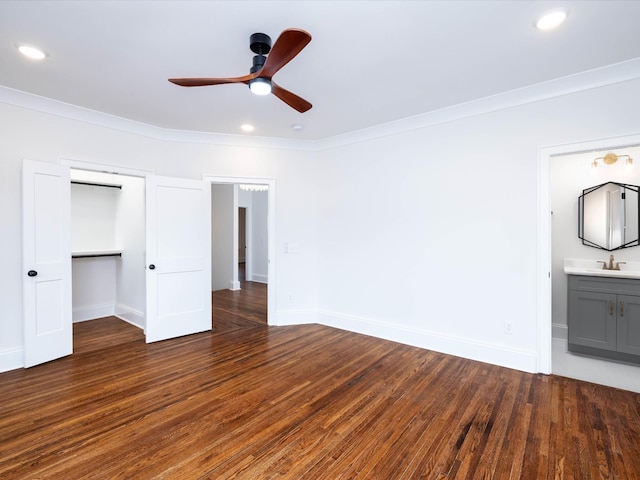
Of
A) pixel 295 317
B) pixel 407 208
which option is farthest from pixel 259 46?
pixel 295 317

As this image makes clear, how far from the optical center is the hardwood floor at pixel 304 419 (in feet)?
6.15

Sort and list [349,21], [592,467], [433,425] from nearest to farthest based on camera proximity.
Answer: [592,467], [349,21], [433,425]

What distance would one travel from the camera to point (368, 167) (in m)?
4.29

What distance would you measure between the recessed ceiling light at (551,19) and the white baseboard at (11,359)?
532 centimetres

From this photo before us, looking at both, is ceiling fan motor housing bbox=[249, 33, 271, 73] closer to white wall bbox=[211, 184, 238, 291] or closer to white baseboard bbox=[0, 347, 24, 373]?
white baseboard bbox=[0, 347, 24, 373]

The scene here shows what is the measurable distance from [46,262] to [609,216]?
21.4 feet

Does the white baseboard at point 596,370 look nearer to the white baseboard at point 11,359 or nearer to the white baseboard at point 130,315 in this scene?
the white baseboard at point 130,315

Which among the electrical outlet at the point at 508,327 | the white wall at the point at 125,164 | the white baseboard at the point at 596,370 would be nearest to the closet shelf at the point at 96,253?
the white wall at the point at 125,164

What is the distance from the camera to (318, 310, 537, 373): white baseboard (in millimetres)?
3185

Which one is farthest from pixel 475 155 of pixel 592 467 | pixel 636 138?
pixel 592 467

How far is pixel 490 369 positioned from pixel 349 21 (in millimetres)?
3340

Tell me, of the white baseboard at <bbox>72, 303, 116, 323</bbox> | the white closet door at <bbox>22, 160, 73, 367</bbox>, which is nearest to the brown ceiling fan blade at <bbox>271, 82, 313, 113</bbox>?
the white closet door at <bbox>22, 160, 73, 367</bbox>

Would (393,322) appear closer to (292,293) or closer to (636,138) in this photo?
(292,293)

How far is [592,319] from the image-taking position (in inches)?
142
